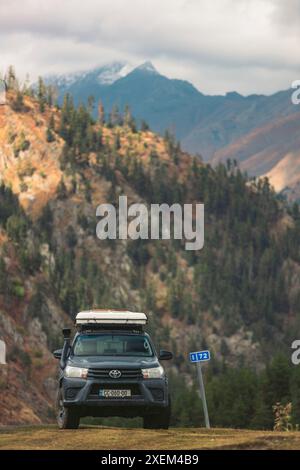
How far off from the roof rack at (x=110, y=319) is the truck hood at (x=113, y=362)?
1.09 meters

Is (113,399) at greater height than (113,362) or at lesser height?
lesser

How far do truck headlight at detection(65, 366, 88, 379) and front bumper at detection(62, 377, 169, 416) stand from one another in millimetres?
92

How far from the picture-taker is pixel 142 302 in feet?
646

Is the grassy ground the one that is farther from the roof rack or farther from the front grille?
the roof rack

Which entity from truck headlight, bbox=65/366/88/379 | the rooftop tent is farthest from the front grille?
the rooftop tent

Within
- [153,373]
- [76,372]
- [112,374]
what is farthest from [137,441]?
[76,372]

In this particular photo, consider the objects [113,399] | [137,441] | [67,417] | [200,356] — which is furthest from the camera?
[200,356]

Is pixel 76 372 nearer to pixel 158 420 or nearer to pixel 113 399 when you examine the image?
pixel 113 399

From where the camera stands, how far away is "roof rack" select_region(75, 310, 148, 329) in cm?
2400

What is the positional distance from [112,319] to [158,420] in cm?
257

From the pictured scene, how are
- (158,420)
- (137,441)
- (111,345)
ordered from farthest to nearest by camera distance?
(111,345)
(158,420)
(137,441)

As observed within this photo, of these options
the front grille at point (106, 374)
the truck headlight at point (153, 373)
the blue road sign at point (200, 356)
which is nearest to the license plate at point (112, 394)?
the front grille at point (106, 374)

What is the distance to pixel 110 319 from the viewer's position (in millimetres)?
24031
